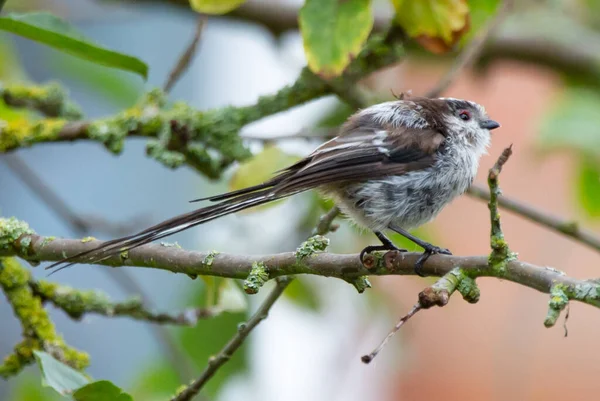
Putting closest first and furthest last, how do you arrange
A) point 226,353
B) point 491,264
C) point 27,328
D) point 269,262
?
point 491,264
point 269,262
point 226,353
point 27,328

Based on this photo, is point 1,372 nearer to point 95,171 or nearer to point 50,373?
point 50,373

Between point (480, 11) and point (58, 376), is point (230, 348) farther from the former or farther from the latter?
point (480, 11)

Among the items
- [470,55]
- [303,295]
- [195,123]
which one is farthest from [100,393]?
[470,55]

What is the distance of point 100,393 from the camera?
69.4 inches

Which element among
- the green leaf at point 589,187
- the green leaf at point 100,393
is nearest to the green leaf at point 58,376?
the green leaf at point 100,393

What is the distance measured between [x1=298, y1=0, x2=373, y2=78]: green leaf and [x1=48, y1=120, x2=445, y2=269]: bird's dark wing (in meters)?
0.26

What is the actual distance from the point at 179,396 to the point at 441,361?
5.63m

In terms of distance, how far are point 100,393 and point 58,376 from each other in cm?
12

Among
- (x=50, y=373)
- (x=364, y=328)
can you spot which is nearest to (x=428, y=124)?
(x=50, y=373)

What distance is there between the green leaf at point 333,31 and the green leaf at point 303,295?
48.3 inches

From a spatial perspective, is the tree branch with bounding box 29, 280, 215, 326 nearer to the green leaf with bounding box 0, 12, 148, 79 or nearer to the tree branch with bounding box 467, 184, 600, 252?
the green leaf with bounding box 0, 12, 148, 79

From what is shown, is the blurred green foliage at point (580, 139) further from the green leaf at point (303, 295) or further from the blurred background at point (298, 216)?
the green leaf at point (303, 295)

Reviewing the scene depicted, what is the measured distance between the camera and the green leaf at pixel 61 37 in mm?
2113

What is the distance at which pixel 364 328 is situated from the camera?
4.21 m
